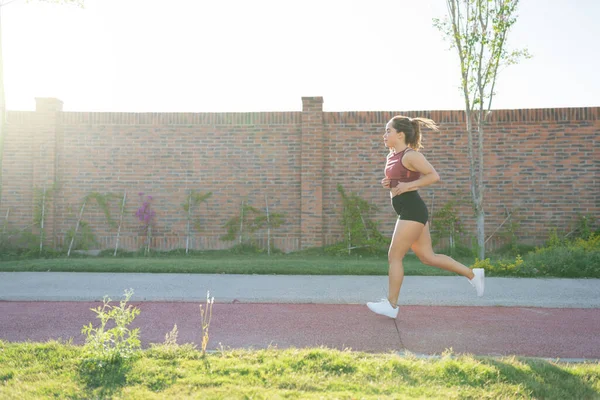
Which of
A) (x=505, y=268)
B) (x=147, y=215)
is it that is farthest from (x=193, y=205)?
(x=505, y=268)

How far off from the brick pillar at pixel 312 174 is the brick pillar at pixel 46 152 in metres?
5.21

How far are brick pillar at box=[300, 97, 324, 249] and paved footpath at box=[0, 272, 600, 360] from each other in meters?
3.23

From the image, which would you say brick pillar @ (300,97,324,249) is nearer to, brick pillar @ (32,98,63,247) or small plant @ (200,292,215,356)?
brick pillar @ (32,98,63,247)

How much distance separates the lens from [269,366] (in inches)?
130

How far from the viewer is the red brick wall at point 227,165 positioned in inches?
422

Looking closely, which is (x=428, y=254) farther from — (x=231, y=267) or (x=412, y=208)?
(x=231, y=267)

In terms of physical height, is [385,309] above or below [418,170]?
below

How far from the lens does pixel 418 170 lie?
4.81 metres

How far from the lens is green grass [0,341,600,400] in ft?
9.41

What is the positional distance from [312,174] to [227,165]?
5.92 feet

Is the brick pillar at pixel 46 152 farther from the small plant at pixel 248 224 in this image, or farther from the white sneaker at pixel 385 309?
the white sneaker at pixel 385 309

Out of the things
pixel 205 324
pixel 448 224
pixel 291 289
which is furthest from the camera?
pixel 448 224

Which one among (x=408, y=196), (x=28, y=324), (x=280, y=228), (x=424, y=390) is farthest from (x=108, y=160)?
(x=424, y=390)

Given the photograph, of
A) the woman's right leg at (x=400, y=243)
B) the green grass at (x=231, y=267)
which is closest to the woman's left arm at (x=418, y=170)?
the woman's right leg at (x=400, y=243)
